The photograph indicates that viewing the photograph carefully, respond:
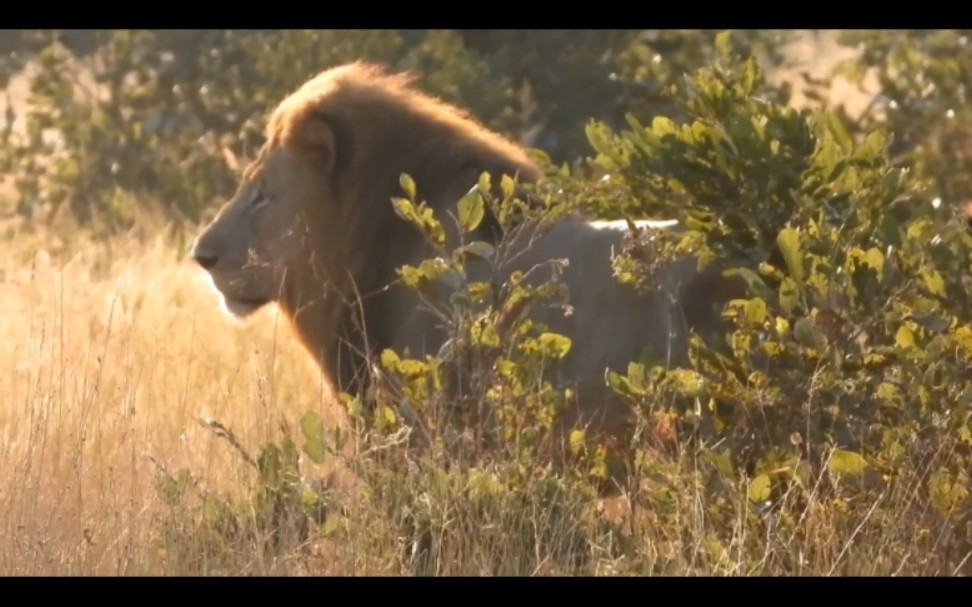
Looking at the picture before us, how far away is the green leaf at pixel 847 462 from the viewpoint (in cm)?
451

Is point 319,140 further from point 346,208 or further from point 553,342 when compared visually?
point 553,342

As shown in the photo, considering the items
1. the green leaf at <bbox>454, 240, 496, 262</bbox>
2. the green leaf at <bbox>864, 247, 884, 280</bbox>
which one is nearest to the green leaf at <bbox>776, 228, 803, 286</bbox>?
the green leaf at <bbox>864, 247, 884, 280</bbox>

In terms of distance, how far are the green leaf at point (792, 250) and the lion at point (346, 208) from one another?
1.25 metres

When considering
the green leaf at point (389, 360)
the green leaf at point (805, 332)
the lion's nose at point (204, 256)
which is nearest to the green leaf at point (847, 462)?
the green leaf at point (805, 332)

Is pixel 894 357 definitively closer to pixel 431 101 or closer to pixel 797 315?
pixel 797 315

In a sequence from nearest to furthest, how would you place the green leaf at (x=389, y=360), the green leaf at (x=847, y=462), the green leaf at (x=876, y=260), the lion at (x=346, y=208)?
1. the green leaf at (x=847, y=462)
2. the green leaf at (x=876, y=260)
3. the green leaf at (x=389, y=360)
4. the lion at (x=346, y=208)

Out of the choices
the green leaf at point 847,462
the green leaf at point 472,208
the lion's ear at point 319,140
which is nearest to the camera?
the green leaf at point 847,462

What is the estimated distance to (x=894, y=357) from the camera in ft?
15.6

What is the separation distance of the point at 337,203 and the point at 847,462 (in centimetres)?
238

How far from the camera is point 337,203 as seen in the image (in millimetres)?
6211

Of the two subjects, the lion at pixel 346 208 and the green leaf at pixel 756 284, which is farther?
the lion at pixel 346 208

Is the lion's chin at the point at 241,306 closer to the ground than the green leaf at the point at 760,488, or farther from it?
closer to the ground

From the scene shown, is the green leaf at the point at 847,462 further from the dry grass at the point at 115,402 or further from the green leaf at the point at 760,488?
the dry grass at the point at 115,402

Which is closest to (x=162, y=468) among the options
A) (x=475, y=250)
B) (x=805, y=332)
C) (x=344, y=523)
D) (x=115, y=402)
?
(x=344, y=523)
